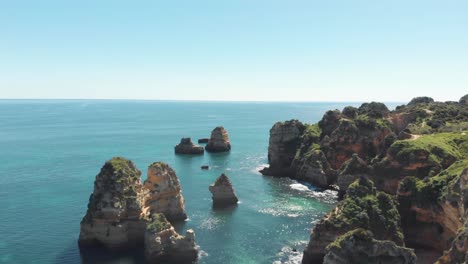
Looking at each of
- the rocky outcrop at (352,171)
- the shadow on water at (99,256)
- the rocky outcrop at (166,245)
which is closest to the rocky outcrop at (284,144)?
the rocky outcrop at (352,171)

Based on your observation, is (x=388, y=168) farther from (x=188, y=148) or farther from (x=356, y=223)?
(x=188, y=148)

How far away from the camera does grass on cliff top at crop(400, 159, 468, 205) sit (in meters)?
64.1

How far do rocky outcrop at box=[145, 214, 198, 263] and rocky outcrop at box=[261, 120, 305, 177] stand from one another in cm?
6696

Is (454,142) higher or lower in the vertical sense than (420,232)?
higher

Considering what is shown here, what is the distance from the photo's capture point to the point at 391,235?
192 feet

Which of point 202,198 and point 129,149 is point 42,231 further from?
point 129,149

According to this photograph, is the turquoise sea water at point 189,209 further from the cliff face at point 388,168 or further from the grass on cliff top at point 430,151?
the grass on cliff top at point 430,151

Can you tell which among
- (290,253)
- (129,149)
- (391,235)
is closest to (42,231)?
(290,253)

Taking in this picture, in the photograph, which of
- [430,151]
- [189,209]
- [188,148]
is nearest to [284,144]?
[188,148]

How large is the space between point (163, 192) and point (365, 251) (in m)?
41.4

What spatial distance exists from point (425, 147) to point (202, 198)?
5005 cm

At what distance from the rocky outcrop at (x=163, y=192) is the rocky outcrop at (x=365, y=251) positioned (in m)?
37.3

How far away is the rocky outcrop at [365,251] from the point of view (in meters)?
46.3

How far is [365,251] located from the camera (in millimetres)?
47250
